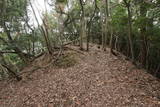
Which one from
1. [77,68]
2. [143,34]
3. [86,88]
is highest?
[143,34]

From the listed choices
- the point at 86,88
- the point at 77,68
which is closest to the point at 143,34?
the point at 77,68

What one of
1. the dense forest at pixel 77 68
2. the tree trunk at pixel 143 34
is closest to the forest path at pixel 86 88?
the dense forest at pixel 77 68

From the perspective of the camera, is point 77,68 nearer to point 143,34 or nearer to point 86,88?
point 86,88

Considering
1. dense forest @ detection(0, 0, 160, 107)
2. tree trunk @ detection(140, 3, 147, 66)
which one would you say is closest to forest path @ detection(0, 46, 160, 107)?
dense forest @ detection(0, 0, 160, 107)

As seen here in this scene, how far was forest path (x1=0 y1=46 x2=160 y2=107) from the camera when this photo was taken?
4.20m

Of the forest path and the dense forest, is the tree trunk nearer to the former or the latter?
the dense forest

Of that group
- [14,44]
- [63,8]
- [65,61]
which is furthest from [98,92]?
[63,8]

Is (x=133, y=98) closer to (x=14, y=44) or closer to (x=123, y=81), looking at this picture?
(x=123, y=81)

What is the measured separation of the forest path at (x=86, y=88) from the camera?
420 cm

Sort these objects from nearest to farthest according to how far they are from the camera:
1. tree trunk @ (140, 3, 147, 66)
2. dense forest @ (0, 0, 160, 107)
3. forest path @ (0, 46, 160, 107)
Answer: forest path @ (0, 46, 160, 107) < dense forest @ (0, 0, 160, 107) < tree trunk @ (140, 3, 147, 66)

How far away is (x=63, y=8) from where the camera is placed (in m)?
9.15

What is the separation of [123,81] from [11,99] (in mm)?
4281

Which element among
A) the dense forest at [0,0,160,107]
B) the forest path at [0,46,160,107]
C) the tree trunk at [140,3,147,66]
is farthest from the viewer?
the tree trunk at [140,3,147,66]

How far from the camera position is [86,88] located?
4.84 metres
